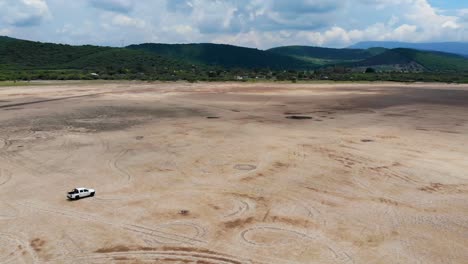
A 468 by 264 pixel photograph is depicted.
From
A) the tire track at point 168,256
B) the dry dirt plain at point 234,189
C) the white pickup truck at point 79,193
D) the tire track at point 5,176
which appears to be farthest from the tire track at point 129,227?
the tire track at point 5,176

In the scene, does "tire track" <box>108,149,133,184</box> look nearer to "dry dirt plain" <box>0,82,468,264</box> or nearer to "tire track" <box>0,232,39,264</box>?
"dry dirt plain" <box>0,82,468,264</box>

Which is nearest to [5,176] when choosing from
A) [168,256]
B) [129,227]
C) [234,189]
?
[129,227]

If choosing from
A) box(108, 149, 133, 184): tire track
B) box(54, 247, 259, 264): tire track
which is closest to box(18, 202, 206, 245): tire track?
box(54, 247, 259, 264): tire track

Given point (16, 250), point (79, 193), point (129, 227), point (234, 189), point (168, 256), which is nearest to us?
point (168, 256)

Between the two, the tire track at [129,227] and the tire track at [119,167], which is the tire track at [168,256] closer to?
the tire track at [129,227]

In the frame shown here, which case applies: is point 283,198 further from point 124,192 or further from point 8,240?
point 8,240

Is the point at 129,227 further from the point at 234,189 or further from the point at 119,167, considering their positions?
the point at 119,167
